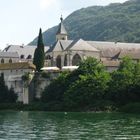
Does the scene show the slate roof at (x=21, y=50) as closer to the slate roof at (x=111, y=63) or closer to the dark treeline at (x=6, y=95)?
the slate roof at (x=111, y=63)

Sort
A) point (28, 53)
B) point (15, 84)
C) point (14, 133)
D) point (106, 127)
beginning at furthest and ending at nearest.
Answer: point (28, 53) < point (15, 84) < point (106, 127) < point (14, 133)

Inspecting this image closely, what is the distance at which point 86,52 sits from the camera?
10331cm

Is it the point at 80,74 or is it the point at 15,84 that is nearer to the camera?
the point at 80,74

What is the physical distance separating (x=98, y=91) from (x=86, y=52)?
2660 cm

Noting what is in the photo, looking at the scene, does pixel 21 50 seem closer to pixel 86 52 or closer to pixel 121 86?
pixel 86 52

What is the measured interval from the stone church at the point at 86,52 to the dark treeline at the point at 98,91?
1621cm

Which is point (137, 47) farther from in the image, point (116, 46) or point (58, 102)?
point (58, 102)

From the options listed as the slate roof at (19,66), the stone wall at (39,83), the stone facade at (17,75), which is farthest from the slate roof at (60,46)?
the stone wall at (39,83)

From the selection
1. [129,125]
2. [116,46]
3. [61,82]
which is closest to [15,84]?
[61,82]

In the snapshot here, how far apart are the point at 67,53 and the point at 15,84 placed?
1596cm

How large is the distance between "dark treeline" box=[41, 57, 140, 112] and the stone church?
53.2ft

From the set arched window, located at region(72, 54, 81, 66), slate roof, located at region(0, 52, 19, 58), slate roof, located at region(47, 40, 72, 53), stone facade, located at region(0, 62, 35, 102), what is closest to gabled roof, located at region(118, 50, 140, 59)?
arched window, located at region(72, 54, 81, 66)

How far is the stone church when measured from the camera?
10281 cm

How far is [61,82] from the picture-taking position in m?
84.7
